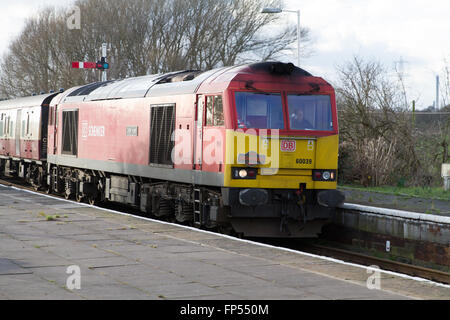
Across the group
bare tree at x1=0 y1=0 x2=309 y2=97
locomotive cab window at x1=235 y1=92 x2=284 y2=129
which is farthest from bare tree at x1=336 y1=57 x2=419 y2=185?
bare tree at x1=0 y1=0 x2=309 y2=97

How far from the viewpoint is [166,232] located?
13.3m

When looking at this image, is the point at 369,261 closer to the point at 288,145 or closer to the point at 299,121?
the point at 288,145

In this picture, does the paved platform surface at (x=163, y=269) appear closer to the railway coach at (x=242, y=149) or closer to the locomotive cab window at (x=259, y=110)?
the railway coach at (x=242, y=149)

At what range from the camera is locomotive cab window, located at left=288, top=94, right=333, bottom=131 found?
14.0m

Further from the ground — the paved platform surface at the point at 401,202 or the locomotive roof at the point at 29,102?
the locomotive roof at the point at 29,102

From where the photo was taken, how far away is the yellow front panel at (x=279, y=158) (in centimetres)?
1336

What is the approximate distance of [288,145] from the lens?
45.1ft

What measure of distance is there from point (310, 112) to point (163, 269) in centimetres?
600

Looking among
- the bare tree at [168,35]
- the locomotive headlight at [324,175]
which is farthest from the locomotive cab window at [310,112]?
the bare tree at [168,35]

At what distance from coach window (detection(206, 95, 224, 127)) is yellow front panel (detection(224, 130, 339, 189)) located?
47cm

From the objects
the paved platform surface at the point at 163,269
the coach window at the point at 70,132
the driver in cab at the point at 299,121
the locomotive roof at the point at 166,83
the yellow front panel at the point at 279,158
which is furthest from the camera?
the coach window at the point at 70,132

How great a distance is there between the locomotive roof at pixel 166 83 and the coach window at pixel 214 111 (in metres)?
0.59

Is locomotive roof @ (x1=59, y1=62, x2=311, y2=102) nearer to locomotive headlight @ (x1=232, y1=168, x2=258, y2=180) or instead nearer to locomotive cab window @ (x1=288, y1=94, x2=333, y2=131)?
locomotive cab window @ (x1=288, y1=94, x2=333, y2=131)
